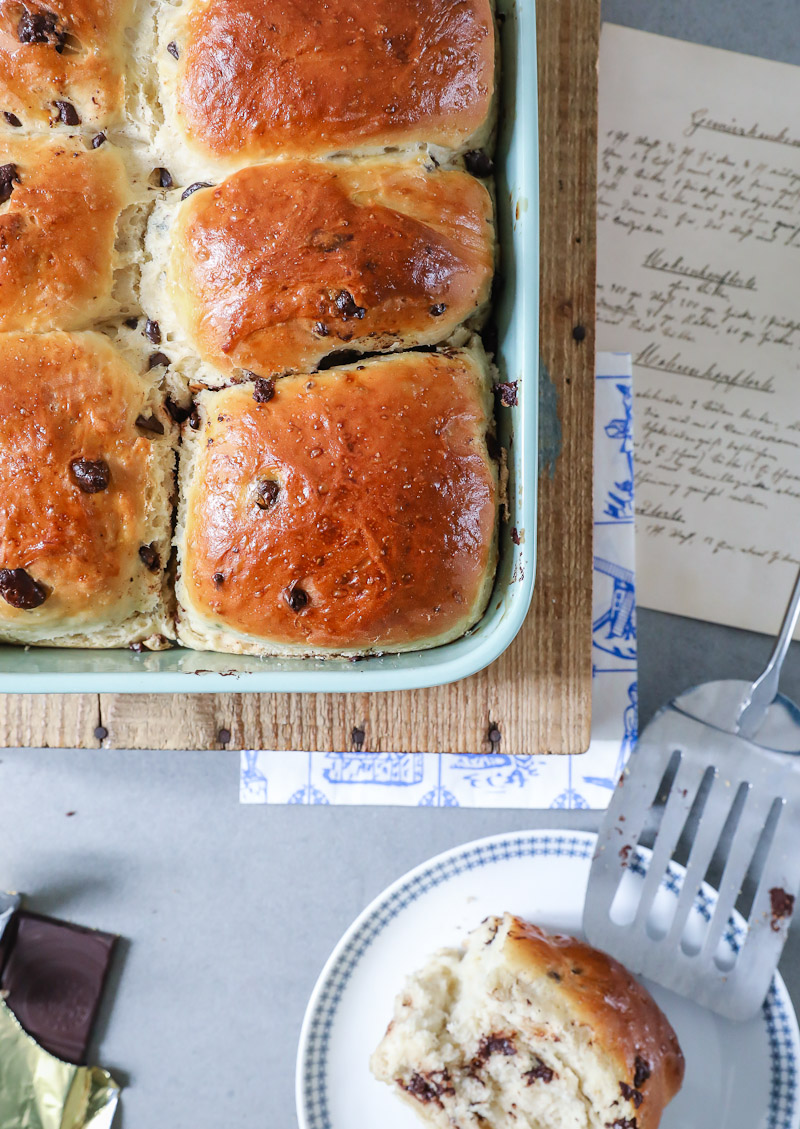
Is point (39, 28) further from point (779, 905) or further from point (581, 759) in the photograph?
point (779, 905)

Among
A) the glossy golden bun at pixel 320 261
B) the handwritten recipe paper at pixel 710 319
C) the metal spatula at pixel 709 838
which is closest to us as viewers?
the glossy golden bun at pixel 320 261

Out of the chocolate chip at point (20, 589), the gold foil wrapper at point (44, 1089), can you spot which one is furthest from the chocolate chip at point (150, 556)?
the gold foil wrapper at point (44, 1089)

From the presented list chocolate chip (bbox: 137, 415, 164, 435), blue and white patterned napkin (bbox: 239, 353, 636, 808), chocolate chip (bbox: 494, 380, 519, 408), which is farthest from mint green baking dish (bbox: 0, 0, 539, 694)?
blue and white patterned napkin (bbox: 239, 353, 636, 808)

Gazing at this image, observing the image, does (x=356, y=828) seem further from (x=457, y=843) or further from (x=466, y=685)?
(x=466, y=685)

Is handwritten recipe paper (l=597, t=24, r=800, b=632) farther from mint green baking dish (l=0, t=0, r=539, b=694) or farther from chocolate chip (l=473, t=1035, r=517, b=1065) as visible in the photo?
chocolate chip (l=473, t=1035, r=517, b=1065)

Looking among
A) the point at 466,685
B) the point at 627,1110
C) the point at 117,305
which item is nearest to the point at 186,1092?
the point at 627,1110

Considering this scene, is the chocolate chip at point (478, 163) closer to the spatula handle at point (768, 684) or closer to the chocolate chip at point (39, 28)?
the chocolate chip at point (39, 28)
